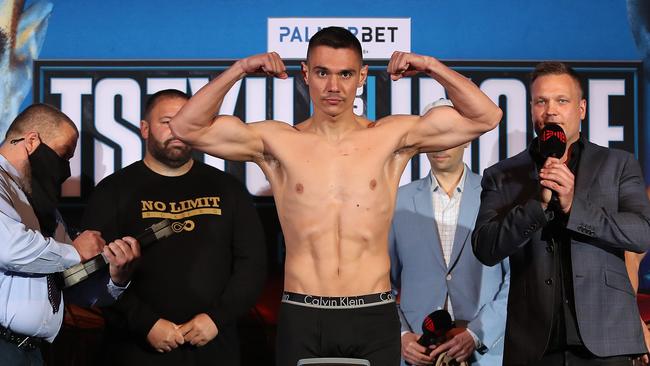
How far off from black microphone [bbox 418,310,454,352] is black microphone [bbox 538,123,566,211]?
876 mm

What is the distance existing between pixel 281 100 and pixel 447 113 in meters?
1.78

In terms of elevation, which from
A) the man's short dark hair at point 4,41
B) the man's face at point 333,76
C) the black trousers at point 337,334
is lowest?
the black trousers at point 337,334

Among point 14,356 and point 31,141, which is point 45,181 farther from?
point 14,356

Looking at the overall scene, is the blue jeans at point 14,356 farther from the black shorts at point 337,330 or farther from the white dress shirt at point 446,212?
the white dress shirt at point 446,212

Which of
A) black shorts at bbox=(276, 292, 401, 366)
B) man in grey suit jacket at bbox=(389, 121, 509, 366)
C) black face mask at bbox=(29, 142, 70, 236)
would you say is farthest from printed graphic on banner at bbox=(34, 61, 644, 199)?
black shorts at bbox=(276, 292, 401, 366)

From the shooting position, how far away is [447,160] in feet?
14.9

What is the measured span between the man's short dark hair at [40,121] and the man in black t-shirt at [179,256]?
0.36 meters

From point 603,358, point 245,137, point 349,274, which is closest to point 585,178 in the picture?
point 603,358

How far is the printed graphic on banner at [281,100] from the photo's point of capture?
5.07 m

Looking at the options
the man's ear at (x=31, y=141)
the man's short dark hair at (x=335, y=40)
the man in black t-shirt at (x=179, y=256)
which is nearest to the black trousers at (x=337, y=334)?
the man in black t-shirt at (x=179, y=256)

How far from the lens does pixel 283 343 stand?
335cm

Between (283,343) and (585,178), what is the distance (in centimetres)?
137

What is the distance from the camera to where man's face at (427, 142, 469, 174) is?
4543 millimetres

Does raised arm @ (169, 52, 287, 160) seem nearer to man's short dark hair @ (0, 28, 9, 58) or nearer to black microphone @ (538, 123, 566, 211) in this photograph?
black microphone @ (538, 123, 566, 211)
